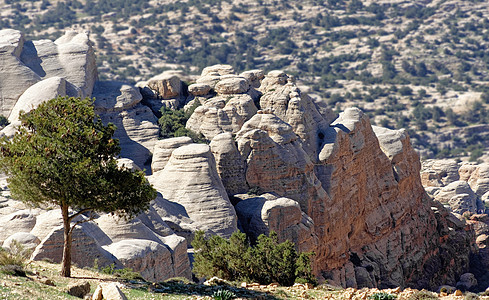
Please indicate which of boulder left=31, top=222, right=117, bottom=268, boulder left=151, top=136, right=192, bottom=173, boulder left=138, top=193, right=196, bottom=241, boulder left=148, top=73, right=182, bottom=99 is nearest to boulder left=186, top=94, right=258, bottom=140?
boulder left=148, top=73, right=182, bottom=99

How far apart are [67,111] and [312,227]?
24.4m

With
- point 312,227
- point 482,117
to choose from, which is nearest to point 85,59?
point 312,227

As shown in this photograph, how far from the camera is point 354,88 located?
19875 centimetres

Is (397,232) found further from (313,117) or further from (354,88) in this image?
(354,88)

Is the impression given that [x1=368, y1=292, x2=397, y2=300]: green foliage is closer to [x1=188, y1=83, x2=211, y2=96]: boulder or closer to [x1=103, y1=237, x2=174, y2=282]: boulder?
[x1=103, y1=237, x2=174, y2=282]: boulder

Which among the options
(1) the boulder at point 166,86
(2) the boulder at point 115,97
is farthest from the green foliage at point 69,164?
(1) the boulder at point 166,86

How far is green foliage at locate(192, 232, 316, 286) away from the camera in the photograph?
138 ft

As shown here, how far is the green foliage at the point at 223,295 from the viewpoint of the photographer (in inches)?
1228

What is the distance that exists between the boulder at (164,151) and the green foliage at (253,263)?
13.0m

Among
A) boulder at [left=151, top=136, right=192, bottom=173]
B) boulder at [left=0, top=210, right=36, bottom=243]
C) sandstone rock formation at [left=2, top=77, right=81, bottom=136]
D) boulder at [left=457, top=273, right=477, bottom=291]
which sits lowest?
boulder at [left=457, top=273, right=477, bottom=291]

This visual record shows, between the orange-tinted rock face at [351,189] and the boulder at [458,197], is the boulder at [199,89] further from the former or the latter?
the boulder at [458,197]

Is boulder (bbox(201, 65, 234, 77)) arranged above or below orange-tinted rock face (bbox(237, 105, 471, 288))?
above

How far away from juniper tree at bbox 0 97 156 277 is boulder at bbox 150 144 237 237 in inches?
666

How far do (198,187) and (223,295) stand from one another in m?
21.6
